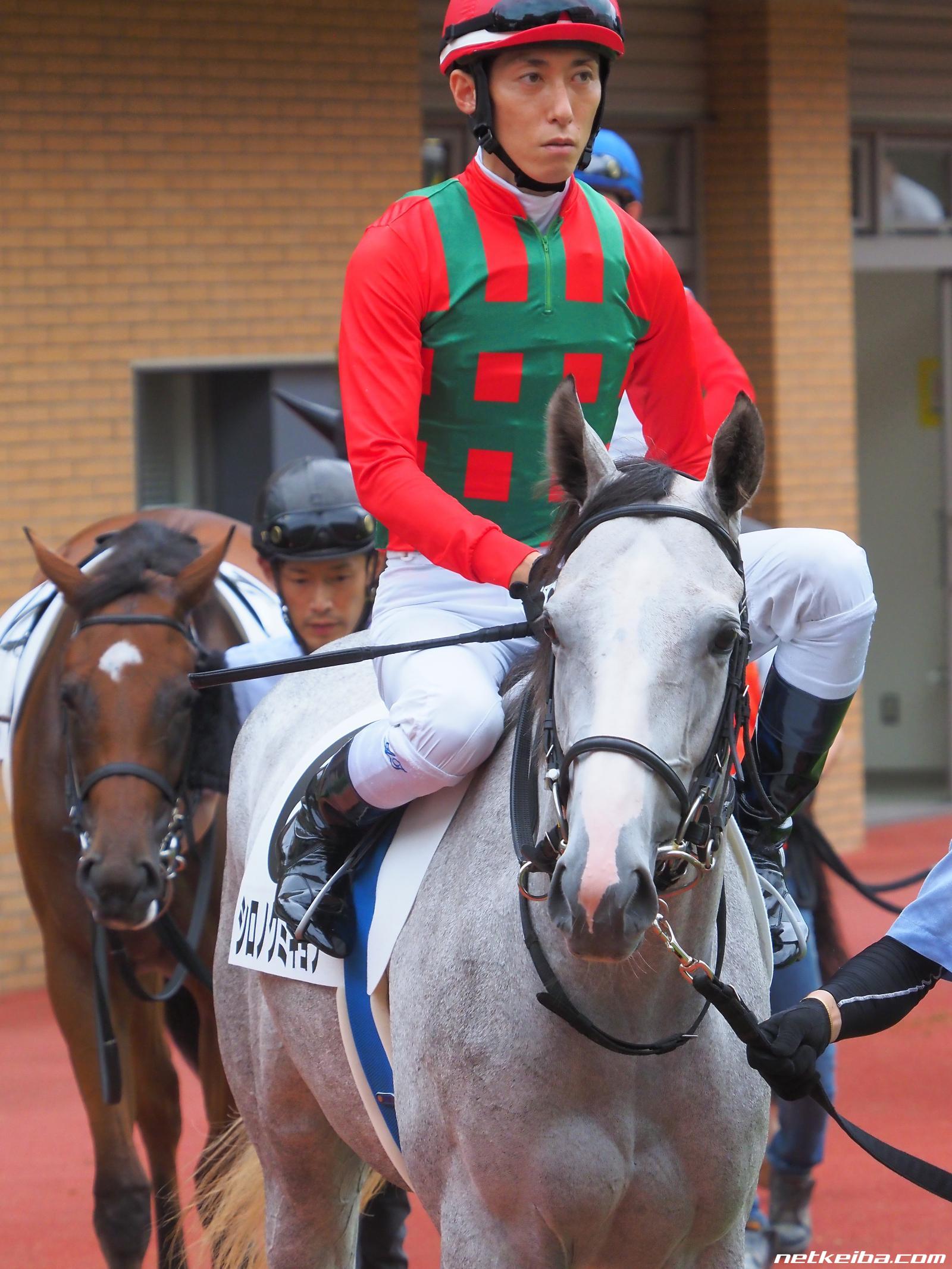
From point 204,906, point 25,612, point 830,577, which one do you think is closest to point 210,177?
point 25,612

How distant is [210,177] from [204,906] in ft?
15.6

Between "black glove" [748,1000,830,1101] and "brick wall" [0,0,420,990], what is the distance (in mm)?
6094

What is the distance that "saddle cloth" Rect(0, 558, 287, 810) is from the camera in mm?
5090

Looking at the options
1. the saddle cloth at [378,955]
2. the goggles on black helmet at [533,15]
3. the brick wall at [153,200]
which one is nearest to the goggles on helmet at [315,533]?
the saddle cloth at [378,955]

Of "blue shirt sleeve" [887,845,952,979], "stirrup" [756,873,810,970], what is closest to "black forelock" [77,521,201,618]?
"stirrup" [756,873,810,970]

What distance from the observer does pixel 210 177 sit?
8383 mm

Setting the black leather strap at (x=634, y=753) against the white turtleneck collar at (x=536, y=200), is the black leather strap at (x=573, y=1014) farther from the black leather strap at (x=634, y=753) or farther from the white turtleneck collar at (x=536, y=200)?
the white turtleneck collar at (x=536, y=200)

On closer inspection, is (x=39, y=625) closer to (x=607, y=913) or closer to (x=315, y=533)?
(x=315, y=533)

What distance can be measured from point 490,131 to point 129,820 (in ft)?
6.63

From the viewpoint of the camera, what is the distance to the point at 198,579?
464cm

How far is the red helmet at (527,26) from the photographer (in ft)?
9.73

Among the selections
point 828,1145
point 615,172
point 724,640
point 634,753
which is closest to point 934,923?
point 724,640

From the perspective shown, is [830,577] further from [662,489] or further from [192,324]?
[192,324]

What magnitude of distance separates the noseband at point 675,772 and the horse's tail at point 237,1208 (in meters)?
1.85
